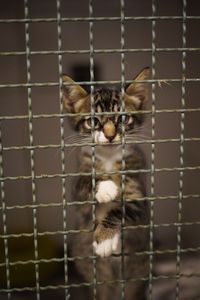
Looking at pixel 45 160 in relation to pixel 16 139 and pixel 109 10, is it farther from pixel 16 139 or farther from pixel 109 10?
pixel 109 10

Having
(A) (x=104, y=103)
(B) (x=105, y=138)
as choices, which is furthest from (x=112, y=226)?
(A) (x=104, y=103)

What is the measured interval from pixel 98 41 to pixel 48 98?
1.01 feet

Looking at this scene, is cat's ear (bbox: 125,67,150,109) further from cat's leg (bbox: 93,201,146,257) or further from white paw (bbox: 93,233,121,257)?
white paw (bbox: 93,233,121,257)

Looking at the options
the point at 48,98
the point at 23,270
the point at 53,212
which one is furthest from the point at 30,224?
the point at 48,98

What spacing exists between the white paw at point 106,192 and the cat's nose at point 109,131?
5.3 inches

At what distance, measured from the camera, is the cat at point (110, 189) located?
1369 millimetres

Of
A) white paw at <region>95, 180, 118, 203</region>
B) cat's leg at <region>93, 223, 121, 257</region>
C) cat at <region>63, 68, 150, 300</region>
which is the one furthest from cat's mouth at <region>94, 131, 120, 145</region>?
cat's leg at <region>93, 223, 121, 257</region>

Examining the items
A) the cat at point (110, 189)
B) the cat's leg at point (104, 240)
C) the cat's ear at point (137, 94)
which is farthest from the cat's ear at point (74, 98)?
the cat's leg at point (104, 240)

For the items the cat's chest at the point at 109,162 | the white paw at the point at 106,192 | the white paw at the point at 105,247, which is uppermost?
the cat's chest at the point at 109,162

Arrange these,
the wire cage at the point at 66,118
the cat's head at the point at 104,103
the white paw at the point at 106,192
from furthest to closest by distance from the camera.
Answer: the wire cage at the point at 66,118, the cat's head at the point at 104,103, the white paw at the point at 106,192

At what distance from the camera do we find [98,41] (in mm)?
1796

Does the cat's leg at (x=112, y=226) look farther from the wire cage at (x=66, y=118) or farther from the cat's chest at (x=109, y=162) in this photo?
the wire cage at (x=66, y=118)

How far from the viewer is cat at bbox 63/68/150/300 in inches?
53.9

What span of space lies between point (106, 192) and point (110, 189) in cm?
2
